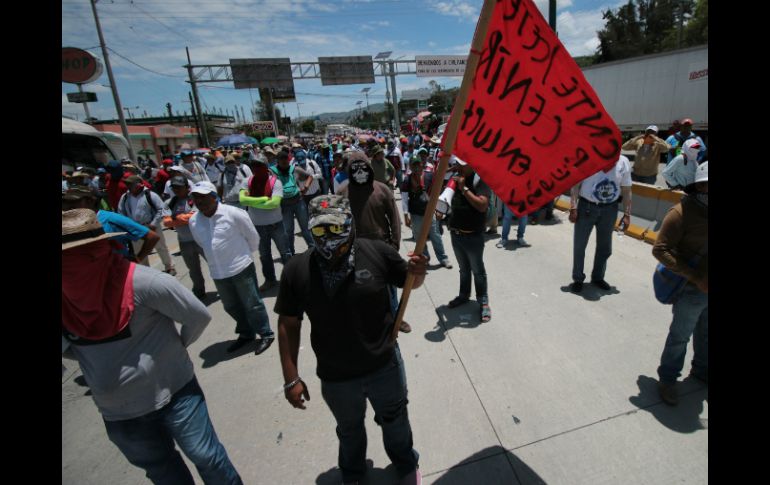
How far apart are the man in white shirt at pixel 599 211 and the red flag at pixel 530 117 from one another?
2.77m

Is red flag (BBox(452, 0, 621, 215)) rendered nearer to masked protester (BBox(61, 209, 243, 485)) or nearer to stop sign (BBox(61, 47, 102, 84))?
masked protester (BBox(61, 209, 243, 485))

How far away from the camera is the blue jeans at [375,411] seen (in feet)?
6.26

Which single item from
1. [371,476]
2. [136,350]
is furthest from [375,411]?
[136,350]

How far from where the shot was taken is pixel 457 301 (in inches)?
173

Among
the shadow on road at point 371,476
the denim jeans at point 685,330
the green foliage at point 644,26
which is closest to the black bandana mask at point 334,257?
the shadow on road at point 371,476

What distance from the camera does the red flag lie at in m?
Result: 1.58

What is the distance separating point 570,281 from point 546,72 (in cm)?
394

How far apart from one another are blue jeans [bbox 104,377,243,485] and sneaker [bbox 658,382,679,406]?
10.2ft

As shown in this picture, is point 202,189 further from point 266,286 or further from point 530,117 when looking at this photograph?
point 530,117

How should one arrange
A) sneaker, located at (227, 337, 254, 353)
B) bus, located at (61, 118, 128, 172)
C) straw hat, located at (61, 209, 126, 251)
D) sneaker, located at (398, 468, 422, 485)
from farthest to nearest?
1. bus, located at (61, 118, 128, 172)
2. sneaker, located at (227, 337, 254, 353)
3. sneaker, located at (398, 468, 422, 485)
4. straw hat, located at (61, 209, 126, 251)

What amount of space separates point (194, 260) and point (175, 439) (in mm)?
3733

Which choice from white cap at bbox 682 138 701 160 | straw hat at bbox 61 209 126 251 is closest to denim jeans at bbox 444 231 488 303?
straw hat at bbox 61 209 126 251

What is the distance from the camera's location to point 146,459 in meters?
1.82
